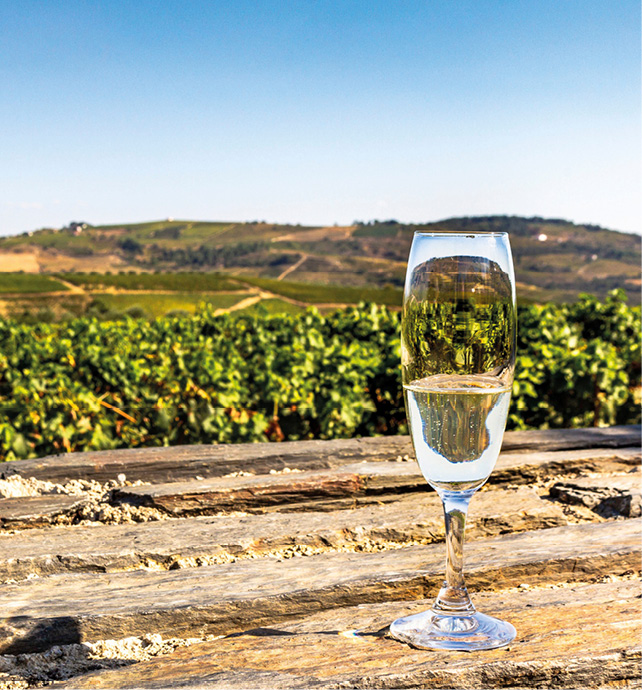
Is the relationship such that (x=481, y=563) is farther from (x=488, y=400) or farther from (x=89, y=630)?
(x=89, y=630)

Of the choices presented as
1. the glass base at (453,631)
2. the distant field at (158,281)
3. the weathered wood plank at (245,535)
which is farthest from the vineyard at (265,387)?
the distant field at (158,281)

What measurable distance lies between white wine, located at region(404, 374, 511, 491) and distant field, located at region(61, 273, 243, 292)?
80.9 m

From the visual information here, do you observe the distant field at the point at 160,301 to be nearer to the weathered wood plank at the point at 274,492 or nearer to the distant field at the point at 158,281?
the distant field at the point at 158,281

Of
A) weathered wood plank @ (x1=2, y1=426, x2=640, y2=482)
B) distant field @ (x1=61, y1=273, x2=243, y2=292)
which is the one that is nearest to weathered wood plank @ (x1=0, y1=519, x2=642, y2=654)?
weathered wood plank @ (x1=2, y1=426, x2=640, y2=482)

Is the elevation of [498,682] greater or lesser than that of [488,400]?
lesser

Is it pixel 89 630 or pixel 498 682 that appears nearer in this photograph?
pixel 498 682

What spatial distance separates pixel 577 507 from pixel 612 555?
36 centimetres

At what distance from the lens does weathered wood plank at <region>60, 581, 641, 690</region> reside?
1.03 metres

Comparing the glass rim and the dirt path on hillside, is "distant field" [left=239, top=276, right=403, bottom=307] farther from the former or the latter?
the glass rim

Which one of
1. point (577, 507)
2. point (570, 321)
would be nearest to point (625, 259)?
point (570, 321)

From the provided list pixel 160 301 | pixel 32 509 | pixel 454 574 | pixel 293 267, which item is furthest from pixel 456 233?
pixel 293 267

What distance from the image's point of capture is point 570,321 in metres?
7.10

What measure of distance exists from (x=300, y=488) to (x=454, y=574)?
2.26 ft

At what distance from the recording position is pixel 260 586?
133 cm
